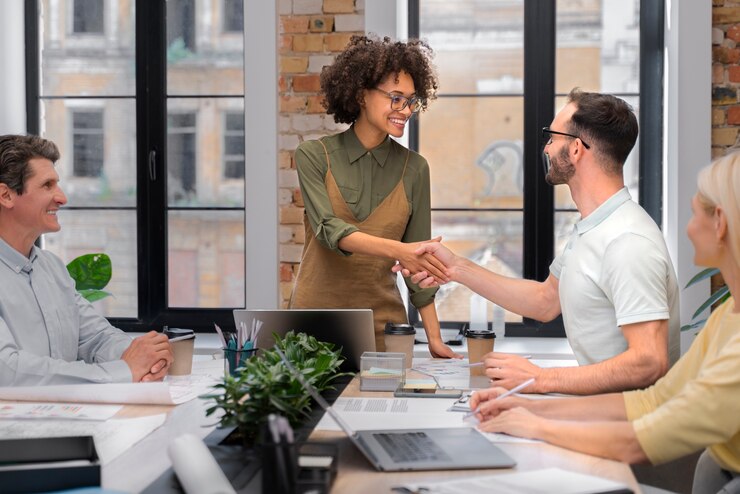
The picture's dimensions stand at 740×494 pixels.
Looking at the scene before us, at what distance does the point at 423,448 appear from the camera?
5.32 ft

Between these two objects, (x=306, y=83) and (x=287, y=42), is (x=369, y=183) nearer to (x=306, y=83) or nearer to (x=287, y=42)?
(x=306, y=83)

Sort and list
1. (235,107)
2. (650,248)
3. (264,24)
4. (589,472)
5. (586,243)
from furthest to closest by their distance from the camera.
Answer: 1. (235,107)
2. (264,24)
3. (586,243)
4. (650,248)
5. (589,472)

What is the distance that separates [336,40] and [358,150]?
A: 1054 millimetres

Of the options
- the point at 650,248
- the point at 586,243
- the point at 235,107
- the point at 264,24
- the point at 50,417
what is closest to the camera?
the point at 50,417

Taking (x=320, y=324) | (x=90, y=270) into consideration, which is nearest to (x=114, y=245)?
(x=90, y=270)

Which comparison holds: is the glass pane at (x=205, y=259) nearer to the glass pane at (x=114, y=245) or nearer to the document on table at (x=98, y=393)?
the glass pane at (x=114, y=245)

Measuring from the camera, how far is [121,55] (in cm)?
429

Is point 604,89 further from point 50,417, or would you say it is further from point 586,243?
point 50,417

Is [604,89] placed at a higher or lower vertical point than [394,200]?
higher

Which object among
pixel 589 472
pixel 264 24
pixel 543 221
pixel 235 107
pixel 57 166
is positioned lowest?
pixel 589 472

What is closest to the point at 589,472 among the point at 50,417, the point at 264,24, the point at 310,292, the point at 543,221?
the point at 50,417

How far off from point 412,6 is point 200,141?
1177 millimetres

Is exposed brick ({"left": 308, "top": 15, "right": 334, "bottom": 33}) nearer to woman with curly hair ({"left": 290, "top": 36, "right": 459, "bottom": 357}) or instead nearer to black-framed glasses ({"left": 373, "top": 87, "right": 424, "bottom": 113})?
woman with curly hair ({"left": 290, "top": 36, "right": 459, "bottom": 357})

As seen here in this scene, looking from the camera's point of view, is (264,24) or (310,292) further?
(264,24)
